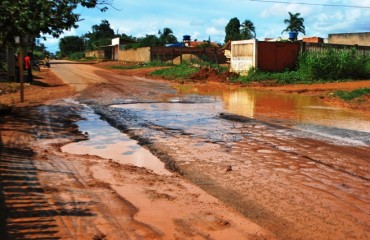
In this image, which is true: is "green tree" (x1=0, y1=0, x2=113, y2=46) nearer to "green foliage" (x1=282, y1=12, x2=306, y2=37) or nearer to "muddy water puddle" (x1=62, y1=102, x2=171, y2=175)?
"muddy water puddle" (x1=62, y1=102, x2=171, y2=175)

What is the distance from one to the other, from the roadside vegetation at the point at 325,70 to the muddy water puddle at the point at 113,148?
16.8 metres

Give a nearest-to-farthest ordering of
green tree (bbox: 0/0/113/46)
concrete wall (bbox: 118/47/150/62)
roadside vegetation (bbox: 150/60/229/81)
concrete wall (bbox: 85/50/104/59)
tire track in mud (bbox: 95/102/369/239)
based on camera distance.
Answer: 1. tire track in mud (bbox: 95/102/369/239)
2. green tree (bbox: 0/0/113/46)
3. roadside vegetation (bbox: 150/60/229/81)
4. concrete wall (bbox: 118/47/150/62)
5. concrete wall (bbox: 85/50/104/59)

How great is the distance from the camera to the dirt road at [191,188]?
4195 mm

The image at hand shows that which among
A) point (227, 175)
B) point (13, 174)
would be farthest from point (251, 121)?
point (13, 174)

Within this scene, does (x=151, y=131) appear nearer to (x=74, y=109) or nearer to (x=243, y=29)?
(x=74, y=109)

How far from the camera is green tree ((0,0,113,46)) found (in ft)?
31.9

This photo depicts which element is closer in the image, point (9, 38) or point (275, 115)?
point (9, 38)

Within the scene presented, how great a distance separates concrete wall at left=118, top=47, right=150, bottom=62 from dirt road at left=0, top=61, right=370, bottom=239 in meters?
38.8

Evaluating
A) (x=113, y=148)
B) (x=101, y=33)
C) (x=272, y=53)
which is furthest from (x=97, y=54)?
(x=113, y=148)

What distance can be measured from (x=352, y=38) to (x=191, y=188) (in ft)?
138

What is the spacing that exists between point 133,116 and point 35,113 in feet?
9.13

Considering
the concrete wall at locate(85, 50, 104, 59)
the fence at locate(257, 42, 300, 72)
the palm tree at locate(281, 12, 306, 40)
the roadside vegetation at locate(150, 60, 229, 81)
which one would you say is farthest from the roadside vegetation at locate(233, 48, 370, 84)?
the concrete wall at locate(85, 50, 104, 59)

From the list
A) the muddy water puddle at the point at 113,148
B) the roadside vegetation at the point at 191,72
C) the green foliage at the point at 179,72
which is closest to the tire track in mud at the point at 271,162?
the muddy water puddle at the point at 113,148

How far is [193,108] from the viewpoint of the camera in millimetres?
14102
